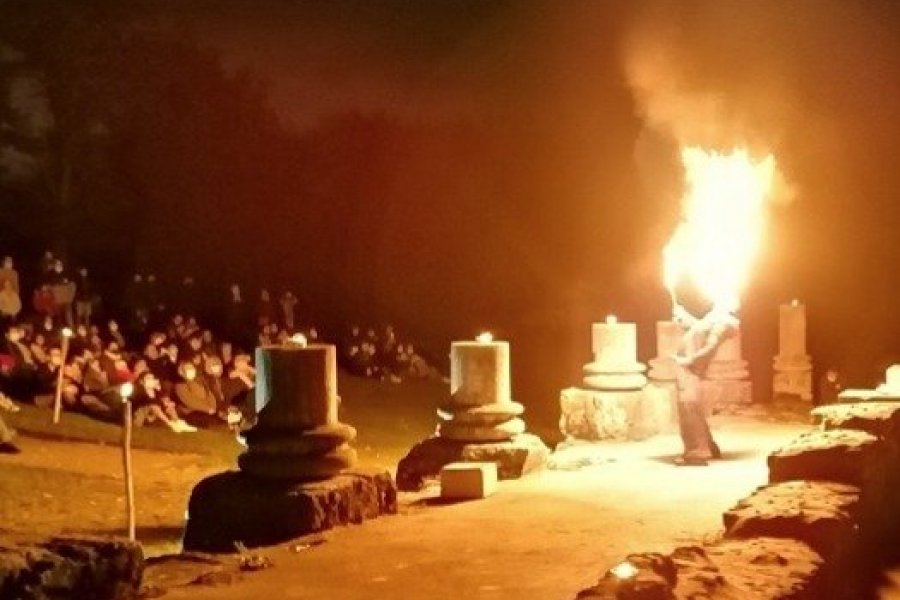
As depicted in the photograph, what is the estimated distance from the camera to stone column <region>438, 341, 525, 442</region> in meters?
13.0

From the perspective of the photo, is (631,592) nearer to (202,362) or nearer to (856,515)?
(856,515)

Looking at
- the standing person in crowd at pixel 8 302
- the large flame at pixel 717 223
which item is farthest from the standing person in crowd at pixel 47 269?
the large flame at pixel 717 223

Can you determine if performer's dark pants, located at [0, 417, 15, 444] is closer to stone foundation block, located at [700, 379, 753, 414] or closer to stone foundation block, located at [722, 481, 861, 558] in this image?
stone foundation block, located at [700, 379, 753, 414]

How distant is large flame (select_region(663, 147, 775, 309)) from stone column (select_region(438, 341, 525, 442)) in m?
2.68

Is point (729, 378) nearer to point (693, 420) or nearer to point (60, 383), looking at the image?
point (693, 420)

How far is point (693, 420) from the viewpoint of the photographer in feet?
44.6

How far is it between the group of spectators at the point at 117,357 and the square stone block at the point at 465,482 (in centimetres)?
530

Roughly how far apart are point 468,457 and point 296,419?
311 cm

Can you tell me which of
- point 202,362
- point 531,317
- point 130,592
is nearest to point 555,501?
point 130,592

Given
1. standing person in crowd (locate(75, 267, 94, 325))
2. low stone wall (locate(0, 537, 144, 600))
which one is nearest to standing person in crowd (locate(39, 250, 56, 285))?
standing person in crowd (locate(75, 267, 94, 325))

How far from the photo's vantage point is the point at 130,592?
255 inches

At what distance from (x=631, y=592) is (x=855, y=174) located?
898 inches

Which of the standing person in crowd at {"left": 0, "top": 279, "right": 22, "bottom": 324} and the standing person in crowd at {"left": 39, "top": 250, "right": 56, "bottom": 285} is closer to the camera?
the standing person in crowd at {"left": 0, "top": 279, "right": 22, "bottom": 324}

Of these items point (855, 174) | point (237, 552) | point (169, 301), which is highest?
point (855, 174)
